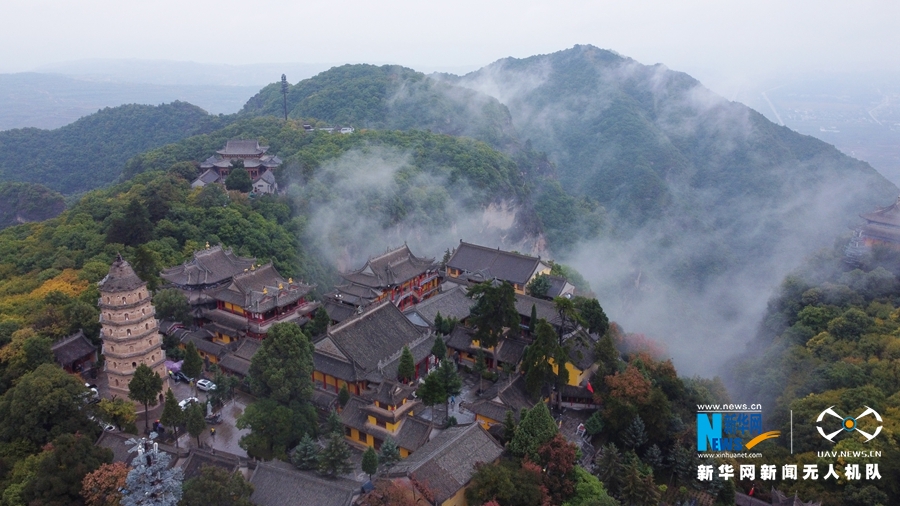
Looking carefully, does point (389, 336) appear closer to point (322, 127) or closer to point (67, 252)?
point (67, 252)

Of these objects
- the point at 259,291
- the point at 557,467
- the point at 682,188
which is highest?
the point at 259,291

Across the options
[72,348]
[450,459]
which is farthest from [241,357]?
[450,459]

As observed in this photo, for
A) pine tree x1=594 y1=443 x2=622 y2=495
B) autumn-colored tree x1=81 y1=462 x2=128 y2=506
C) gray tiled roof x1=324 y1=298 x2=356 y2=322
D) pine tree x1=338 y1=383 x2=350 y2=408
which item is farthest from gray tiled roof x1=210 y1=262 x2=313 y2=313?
pine tree x1=594 y1=443 x2=622 y2=495

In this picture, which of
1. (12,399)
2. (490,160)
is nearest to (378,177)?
(490,160)

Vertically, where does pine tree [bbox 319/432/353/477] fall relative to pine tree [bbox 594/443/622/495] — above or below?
above

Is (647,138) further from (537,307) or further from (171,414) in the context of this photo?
(171,414)

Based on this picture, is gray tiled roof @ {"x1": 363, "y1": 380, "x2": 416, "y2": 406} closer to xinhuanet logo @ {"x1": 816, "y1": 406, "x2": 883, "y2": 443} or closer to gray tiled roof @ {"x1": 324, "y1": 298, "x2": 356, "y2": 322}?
gray tiled roof @ {"x1": 324, "y1": 298, "x2": 356, "y2": 322}
